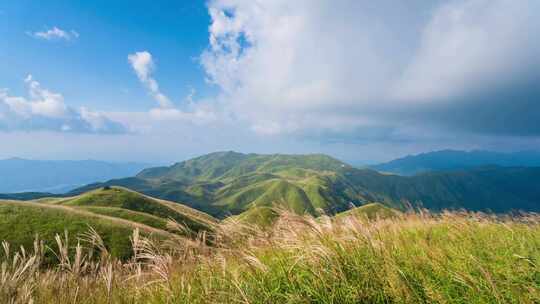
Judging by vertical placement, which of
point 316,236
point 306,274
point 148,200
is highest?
point 316,236

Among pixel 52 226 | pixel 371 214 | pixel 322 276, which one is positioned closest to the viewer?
pixel 322 276

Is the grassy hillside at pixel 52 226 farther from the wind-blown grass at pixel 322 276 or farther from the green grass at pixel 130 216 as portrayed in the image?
the wind-blown grass at pixel 322 276

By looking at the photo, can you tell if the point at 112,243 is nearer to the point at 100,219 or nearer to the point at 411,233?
the point at 100,219

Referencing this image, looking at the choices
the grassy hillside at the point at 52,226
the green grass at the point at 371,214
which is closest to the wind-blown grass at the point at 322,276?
the green grass at the point at 371,214

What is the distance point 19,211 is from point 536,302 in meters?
58.6

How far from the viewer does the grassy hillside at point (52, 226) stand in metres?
37.0

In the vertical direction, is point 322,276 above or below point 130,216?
above

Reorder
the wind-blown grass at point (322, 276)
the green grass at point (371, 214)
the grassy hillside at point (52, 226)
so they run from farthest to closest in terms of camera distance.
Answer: the grassy hillside at point (52, 226) → the green grass at point (371, 214) → the wind-blown grass at point (322, 276)

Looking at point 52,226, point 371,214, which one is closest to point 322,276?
point 371,214

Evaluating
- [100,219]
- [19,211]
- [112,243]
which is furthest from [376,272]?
[19,211]

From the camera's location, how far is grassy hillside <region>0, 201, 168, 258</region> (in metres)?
37.0

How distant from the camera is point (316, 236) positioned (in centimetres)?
441

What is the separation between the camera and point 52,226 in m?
40.3

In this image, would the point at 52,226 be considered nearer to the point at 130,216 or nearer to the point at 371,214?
the point at 130,216
